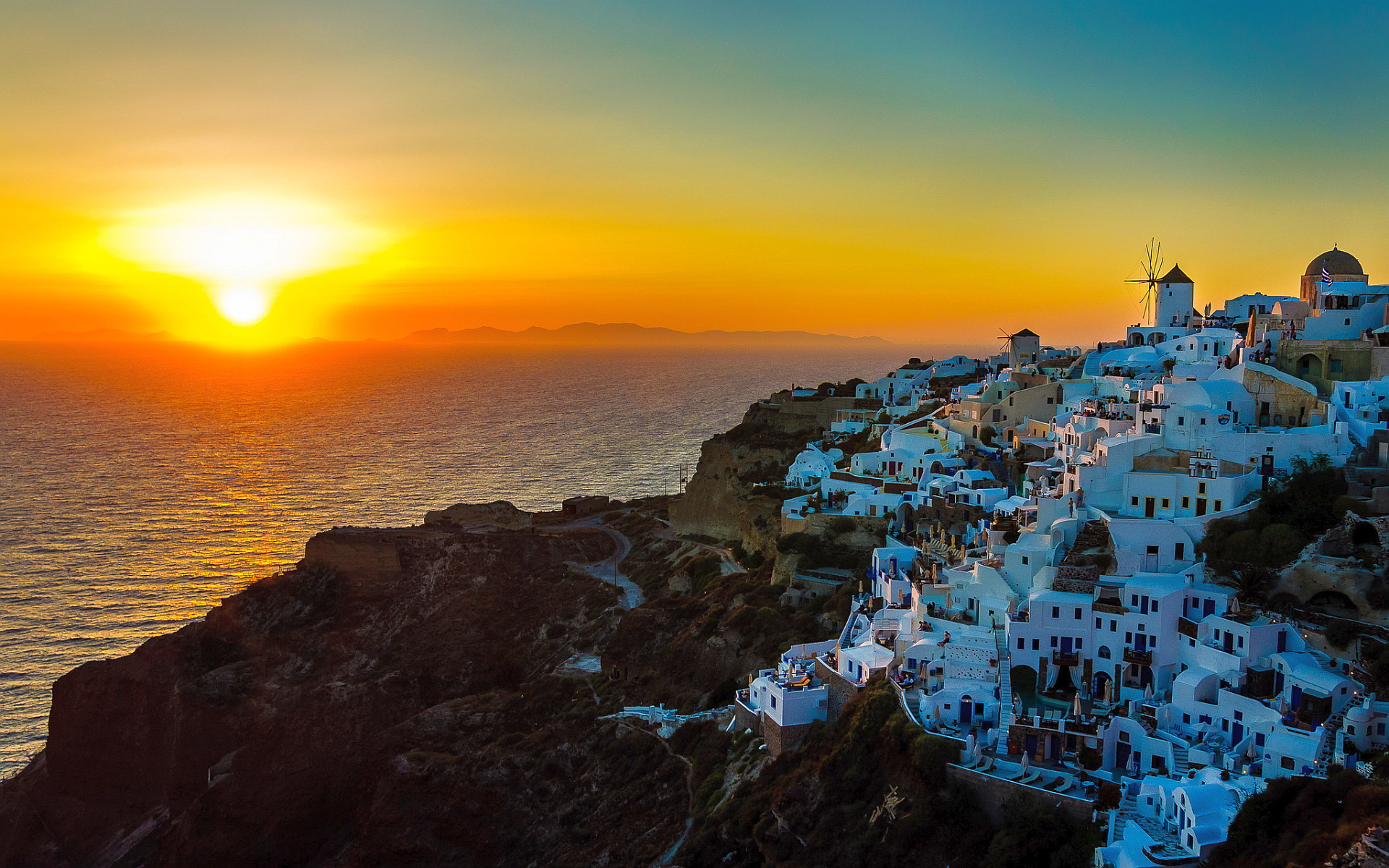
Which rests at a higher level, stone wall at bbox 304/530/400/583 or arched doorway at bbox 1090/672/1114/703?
arched doorway at bbox 1090/672/1114/703

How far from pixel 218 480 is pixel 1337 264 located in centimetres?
8752

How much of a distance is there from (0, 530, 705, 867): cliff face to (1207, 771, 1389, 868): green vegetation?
15.4 meters

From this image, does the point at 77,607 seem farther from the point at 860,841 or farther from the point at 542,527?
the point at 860,841

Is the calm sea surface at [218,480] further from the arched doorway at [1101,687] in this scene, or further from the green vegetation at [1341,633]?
the green vegetation at [1341,633]

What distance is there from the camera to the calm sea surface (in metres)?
54.6

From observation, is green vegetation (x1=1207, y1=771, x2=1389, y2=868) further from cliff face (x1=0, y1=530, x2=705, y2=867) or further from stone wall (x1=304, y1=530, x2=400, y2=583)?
stone wall (x1=304, y1=530, x2=400, y2=583)

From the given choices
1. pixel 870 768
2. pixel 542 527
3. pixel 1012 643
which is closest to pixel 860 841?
pixel 870 768

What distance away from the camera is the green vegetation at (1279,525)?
89.1ft

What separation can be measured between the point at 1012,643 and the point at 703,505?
31.3 meters

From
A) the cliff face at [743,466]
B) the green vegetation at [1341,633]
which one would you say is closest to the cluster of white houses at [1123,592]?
the green vegetation at [1341,633]

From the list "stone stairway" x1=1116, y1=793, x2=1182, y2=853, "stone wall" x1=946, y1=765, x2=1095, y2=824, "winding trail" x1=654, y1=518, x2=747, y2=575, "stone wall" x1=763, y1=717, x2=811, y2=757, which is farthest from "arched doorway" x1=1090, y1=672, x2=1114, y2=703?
"winding trail" x1=654, y1=518, x2=747, y2=575

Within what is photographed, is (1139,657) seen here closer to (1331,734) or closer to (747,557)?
(1331,734)

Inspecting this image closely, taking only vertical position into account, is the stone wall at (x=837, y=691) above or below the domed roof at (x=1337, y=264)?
below

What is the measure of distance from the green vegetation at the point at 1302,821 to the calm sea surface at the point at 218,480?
1804 inches
